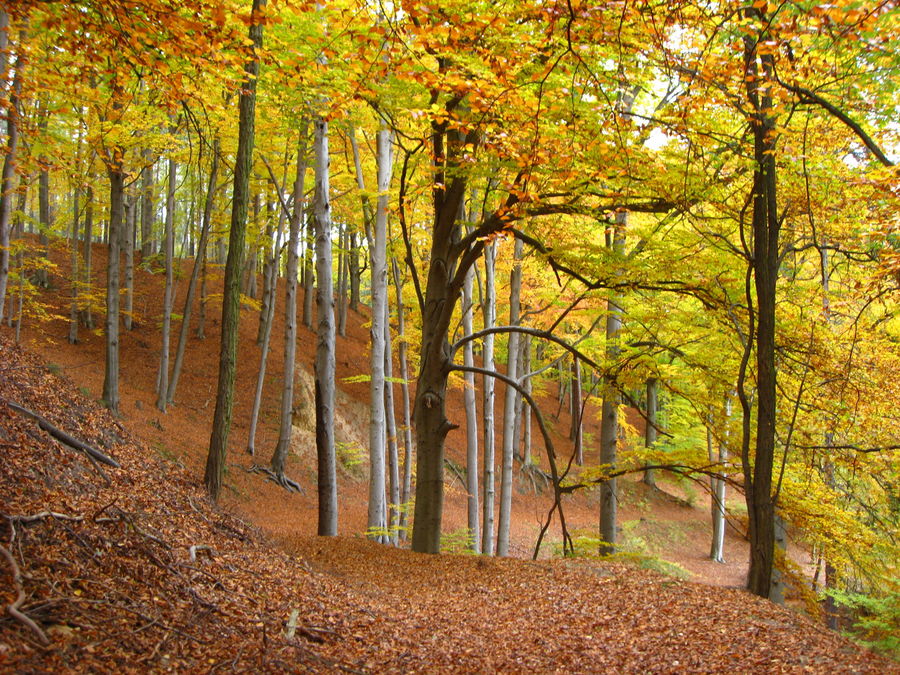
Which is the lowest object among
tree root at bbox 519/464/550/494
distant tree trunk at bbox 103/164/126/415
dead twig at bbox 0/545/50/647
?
tree root at bbox 519/464/550/494

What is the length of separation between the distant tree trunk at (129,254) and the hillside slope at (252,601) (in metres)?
9.54

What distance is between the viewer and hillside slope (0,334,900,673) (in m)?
3.57

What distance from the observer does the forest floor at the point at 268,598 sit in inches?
143

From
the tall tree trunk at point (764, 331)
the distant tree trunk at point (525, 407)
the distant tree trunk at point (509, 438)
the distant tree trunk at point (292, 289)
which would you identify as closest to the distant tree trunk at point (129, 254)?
the distant tree trunk at point (292, 289)

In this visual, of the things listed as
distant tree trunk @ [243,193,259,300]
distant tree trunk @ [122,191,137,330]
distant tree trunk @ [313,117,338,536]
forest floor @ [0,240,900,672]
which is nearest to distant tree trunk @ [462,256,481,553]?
distant tree trunk @ [313,117,338,536]

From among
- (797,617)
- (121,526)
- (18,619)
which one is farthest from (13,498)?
(797,617)

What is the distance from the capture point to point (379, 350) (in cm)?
1088

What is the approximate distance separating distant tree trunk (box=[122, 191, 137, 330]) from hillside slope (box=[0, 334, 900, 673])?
9541mm

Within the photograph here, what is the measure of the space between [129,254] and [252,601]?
48.9 ft

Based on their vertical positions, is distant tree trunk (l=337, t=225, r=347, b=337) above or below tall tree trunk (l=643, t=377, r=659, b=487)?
above

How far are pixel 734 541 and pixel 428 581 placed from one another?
20323 millimetres

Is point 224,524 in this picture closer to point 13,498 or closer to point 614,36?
point 13,498

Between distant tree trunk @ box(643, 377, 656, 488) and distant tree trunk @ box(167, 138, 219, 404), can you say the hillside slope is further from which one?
distant tree trunk @ box(643, 377, 656, 488)

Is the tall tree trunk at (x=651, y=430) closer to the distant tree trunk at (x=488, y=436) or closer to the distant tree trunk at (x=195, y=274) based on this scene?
the distant tree trunk at (x=488, y=436)
